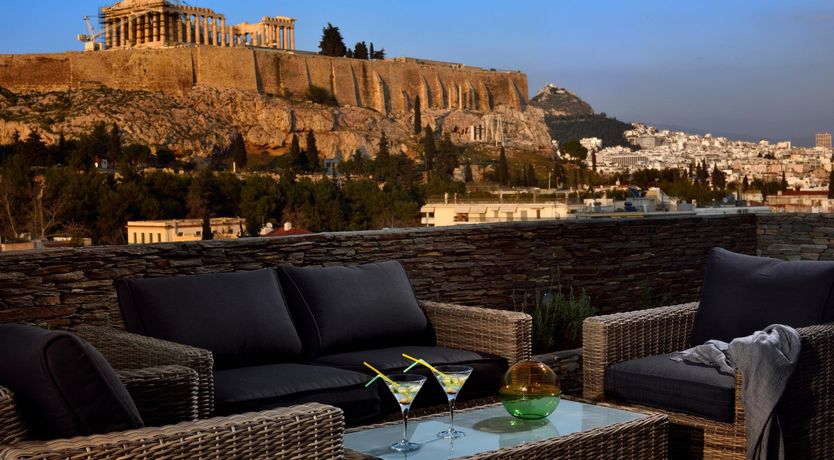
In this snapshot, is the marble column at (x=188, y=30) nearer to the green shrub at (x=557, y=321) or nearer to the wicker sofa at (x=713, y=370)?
the green shrub at (x=557, y=321)

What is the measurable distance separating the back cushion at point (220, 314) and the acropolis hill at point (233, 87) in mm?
45615

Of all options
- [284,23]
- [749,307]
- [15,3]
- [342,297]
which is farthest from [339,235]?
[284,23]

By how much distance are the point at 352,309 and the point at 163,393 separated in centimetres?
140

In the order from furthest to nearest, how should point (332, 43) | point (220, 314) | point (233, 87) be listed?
point (332, 43), point (233, 87), point (220, 314)

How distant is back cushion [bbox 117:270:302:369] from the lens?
3.38m

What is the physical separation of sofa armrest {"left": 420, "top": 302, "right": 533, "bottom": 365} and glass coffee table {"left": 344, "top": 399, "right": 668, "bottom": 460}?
629 millimetres

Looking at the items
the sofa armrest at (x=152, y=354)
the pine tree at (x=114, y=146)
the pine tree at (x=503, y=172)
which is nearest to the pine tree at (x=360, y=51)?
the pine tree at (x=503, y=172)

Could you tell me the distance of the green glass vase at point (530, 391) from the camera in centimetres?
277

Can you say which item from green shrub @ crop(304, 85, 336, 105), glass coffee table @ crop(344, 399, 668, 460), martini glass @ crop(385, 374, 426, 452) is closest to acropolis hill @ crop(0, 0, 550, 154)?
green shrub @ crop(304, 85, 336, 105)

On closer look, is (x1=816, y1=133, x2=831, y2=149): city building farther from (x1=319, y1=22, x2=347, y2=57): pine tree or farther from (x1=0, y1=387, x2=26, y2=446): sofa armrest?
(x1=319, y1=22, x2=347, y2=57): pine tree

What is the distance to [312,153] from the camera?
53.9 meters

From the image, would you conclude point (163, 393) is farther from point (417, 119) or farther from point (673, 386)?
point (417, 119)

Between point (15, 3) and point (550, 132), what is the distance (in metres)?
47.8

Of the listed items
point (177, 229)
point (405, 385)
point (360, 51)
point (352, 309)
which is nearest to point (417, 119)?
point (360, 51)
